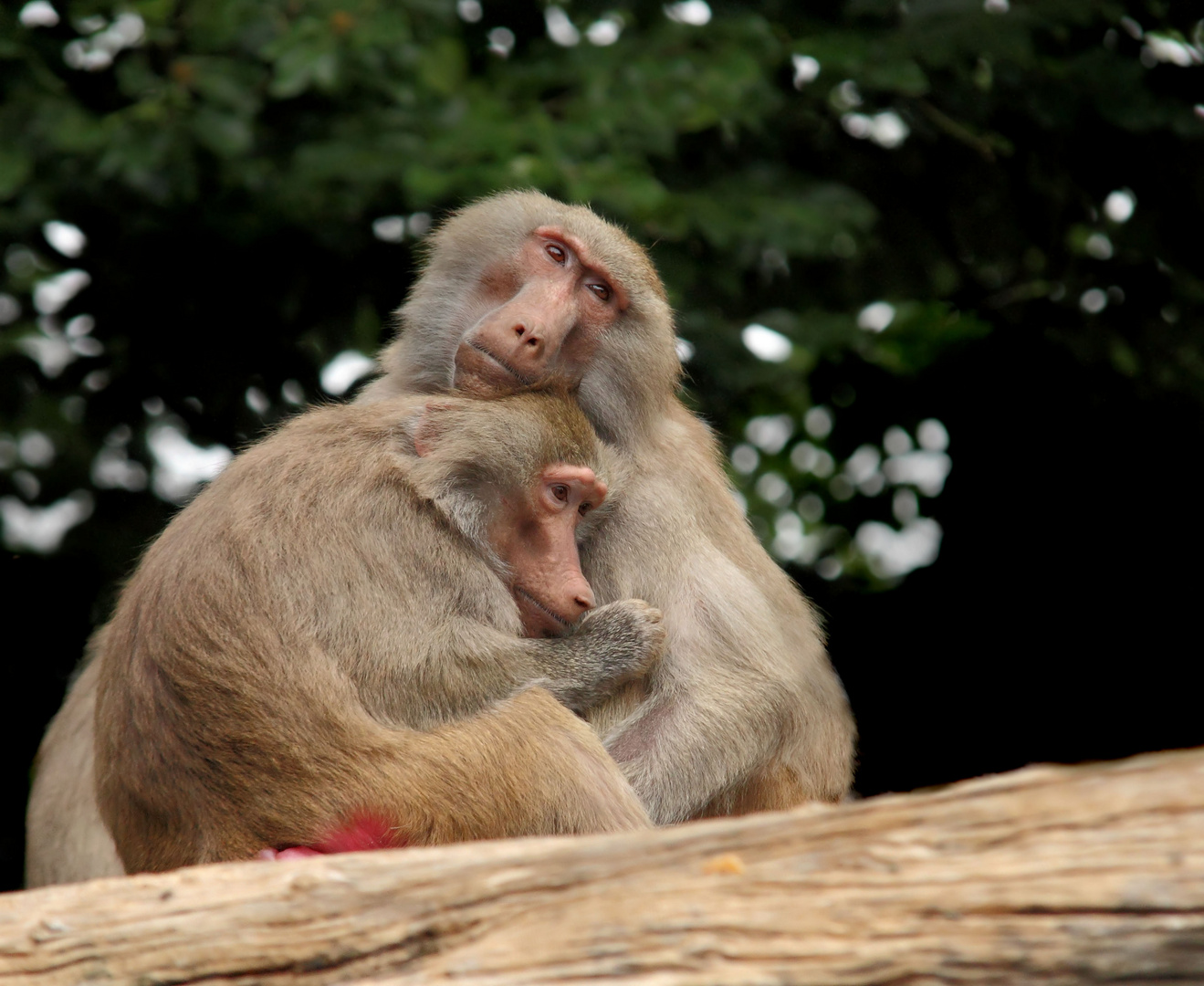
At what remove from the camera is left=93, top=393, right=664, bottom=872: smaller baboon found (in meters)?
2.87

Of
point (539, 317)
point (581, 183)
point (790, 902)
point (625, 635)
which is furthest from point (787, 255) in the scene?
point (790, 902)

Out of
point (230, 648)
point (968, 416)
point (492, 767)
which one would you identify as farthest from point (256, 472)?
point (968, 416)

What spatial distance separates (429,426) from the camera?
3.37m

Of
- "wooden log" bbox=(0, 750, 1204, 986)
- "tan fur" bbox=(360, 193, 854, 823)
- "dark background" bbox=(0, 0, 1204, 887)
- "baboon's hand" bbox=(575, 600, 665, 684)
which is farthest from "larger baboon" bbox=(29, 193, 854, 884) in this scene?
"wooden log" bbox=(0, 750, 1204, 986)

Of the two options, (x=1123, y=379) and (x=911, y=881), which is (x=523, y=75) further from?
(x=911, y=881)

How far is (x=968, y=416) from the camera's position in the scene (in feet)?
20.0

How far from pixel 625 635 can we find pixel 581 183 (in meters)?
1.79

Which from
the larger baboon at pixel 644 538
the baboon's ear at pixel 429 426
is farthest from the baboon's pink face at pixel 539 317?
the baboon's ear at pixel 429 426

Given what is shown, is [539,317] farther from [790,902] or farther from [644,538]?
[790,902]

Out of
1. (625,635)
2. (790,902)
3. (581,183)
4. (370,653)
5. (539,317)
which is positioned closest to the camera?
(790,902)

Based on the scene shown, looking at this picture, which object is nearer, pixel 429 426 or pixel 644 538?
pixel 429 426

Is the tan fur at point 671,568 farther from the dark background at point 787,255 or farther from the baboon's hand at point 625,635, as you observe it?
the dark background at point 787,255

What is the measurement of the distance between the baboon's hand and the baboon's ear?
1.80 feet

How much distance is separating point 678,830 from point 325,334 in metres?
3.56
